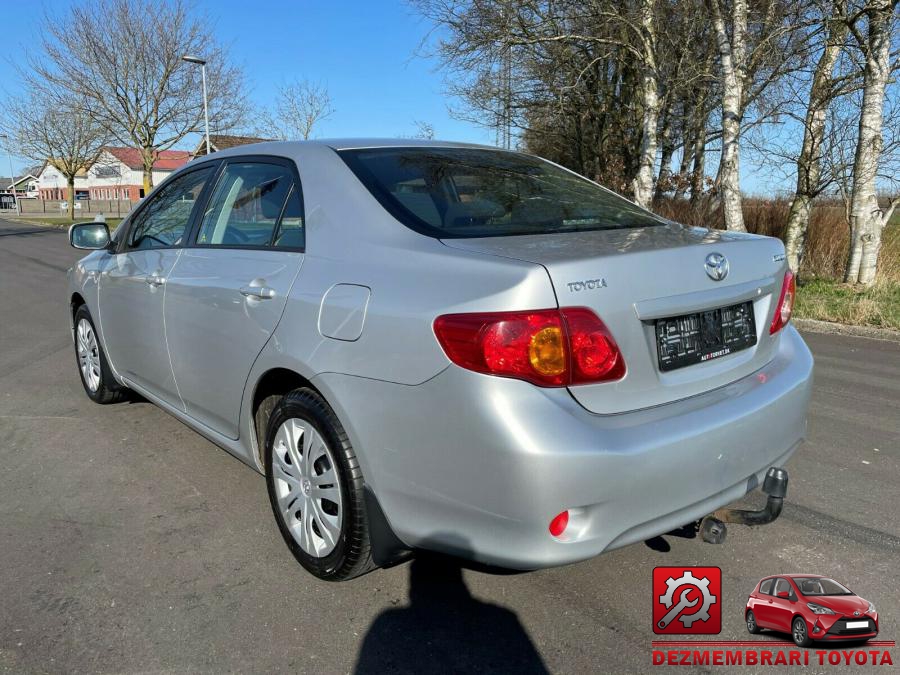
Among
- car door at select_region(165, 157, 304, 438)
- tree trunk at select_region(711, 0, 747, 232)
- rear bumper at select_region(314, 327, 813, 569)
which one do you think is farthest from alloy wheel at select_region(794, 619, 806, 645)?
tree trunk at select_region(711, 0, 747, 232)

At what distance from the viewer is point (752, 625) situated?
240 cm

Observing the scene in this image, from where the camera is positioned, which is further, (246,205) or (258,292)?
(246,205)

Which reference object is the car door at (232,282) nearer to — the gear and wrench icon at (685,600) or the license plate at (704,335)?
the license plate at (704,335)

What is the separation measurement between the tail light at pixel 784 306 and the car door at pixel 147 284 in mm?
2737

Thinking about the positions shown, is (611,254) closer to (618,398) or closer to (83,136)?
(618,398)

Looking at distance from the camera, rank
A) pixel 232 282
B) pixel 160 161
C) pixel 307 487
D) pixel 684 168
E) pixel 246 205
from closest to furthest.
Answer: pixel 307 487
pixel 232 282
pixel 246 205
pixel 684 168
pixel 160 161

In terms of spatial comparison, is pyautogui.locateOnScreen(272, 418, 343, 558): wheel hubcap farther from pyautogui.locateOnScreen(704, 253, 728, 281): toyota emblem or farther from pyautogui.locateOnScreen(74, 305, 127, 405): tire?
pyautogui.locateOnScreen(74, 305, 127, 405): tire

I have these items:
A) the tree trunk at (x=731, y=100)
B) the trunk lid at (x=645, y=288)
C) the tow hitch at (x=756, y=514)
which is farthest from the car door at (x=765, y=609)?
the tree trunk at (x=731, y=100)

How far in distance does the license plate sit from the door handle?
4.78ft

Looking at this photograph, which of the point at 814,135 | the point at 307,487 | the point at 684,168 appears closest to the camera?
the point at 307,487

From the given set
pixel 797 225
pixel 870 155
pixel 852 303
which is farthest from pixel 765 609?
pixel 797 225

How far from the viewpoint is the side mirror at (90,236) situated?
4750 millimetres

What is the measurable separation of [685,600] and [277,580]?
153 cm

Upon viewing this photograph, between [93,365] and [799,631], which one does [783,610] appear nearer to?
[799,631]
